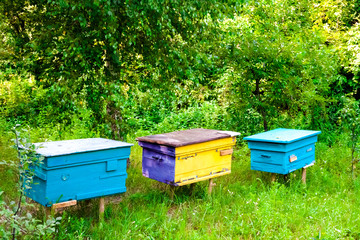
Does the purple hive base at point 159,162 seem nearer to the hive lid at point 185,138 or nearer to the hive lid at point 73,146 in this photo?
the hive lid at point 185,138

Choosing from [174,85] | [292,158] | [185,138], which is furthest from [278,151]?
[174,85]

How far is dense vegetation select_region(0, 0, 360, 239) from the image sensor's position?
3995 millimetres

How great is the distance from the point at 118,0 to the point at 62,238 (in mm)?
2546

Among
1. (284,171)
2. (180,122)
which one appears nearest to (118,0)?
(284,171)

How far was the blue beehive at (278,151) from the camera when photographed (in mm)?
4871

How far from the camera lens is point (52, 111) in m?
4.78

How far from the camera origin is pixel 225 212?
4.32 meters

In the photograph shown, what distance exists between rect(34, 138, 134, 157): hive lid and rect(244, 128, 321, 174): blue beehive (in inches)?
80.6

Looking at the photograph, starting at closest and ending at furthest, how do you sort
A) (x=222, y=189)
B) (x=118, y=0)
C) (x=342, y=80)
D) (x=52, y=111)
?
1. (x=118, y=0)
2. (x=52, y=111)
3. (x=222, y=189)
4. (x=342, y=80)

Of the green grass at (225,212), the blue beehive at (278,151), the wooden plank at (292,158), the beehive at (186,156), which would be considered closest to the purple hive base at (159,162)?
the beehive at (186,156)

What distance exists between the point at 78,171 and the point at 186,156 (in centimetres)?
125

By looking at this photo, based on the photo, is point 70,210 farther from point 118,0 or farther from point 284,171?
point 284,171

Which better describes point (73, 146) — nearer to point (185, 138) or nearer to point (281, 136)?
point (185, 138)

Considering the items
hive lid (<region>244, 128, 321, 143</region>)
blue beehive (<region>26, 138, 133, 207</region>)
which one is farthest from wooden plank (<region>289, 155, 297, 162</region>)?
blue beehive (<region>26, 138, 133, 207</region>)
